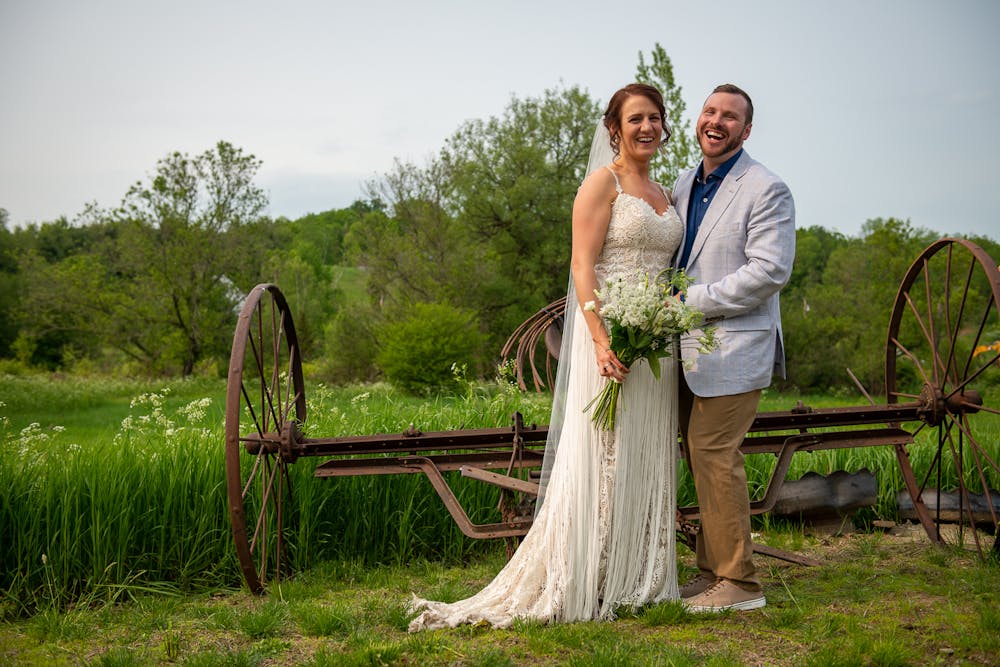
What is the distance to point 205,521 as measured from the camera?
498 centimetres

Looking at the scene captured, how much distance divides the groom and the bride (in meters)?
0.18

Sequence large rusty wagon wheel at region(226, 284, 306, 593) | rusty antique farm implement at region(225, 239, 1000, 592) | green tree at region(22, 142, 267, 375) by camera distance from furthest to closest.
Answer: green tree at region(22, 142, 267, 375), rusty antique farm implement at region(225, 239, 1000, 592), large rusty wagon wheel at region(226, 284, 306, 593)

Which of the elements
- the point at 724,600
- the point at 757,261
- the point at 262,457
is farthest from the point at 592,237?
the point at 262,457

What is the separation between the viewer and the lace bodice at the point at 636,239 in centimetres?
387

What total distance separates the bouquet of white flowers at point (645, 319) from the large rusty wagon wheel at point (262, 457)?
1.83m

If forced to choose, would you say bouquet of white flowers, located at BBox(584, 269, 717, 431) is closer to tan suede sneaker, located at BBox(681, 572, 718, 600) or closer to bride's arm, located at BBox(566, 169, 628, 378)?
bride's arm, located at BBox(566, 169, 628, 378)

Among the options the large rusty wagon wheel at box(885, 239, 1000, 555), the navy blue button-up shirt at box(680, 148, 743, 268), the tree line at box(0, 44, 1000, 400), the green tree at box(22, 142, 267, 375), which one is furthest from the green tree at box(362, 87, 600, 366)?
the navy blue button-up shirt at box(680, 148, 743, 268)

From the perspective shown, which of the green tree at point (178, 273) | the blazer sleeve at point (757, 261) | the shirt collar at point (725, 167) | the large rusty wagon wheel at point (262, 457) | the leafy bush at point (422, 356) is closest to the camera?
the blazer sleeve at point (757, 261)

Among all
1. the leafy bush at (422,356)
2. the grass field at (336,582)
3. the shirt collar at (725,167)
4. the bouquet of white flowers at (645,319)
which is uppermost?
the shirt collar at (725,167)

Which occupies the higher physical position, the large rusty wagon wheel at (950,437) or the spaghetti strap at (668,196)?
the spaghetti strap at (668,196)

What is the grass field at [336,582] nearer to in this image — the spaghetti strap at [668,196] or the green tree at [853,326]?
the spaghetti strap at [668,196]

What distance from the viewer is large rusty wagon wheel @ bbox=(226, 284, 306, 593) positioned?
4.13 m

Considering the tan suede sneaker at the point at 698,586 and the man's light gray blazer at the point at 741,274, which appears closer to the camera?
the man's light gray blazer at the point at 741,274

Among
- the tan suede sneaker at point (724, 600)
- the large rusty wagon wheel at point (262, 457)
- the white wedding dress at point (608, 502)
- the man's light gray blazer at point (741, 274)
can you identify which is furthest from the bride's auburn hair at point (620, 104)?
the tan suede sneaker at point (724, 600)
